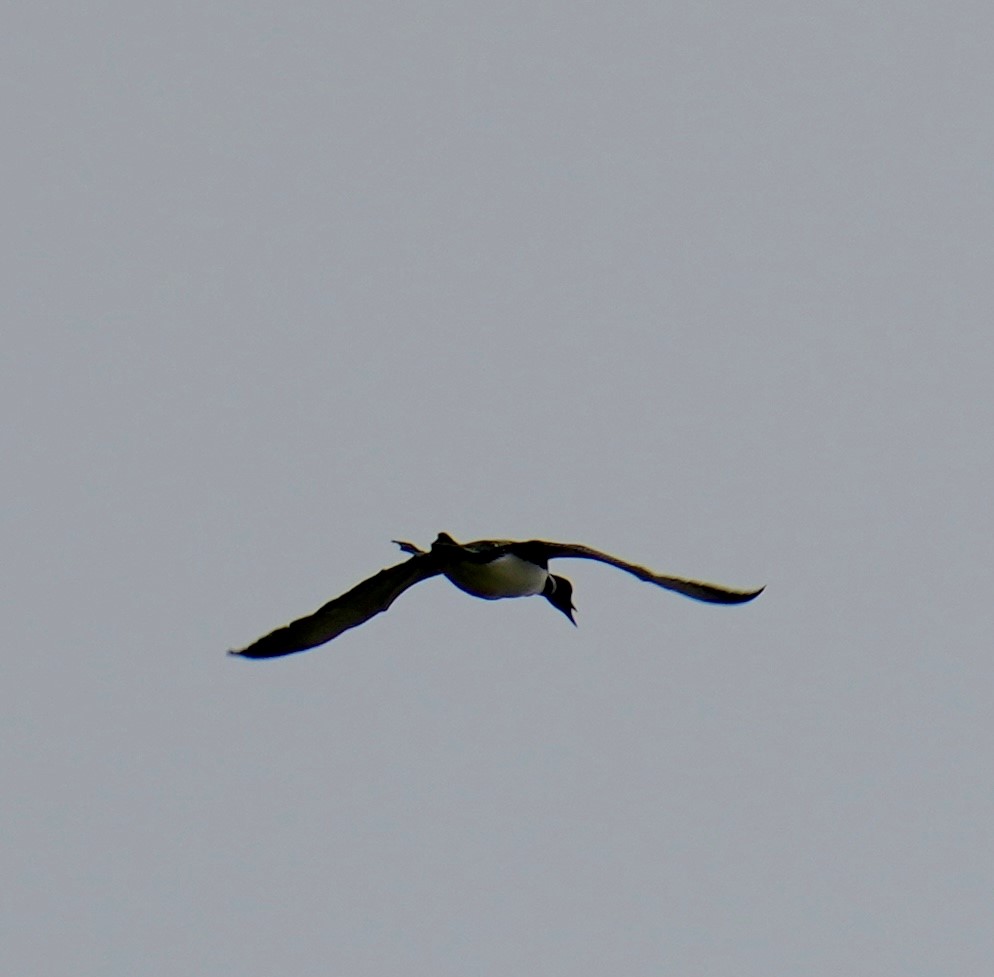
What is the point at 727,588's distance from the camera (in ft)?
53.9

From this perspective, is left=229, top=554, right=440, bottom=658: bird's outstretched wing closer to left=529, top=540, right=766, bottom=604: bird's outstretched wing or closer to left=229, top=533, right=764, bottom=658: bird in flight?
left=229, top=533, right=764, bottom=658: bird in flight

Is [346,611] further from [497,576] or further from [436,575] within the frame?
[497,576]

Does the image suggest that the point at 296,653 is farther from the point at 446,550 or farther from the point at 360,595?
the point at 446,550

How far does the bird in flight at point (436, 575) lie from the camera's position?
17.2m

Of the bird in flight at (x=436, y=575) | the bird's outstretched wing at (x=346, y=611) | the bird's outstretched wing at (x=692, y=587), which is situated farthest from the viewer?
the bird's outstretched wing at (x=346, y=611)

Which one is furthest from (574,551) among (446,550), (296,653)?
(296,653)

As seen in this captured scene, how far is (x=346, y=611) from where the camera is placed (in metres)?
18.0

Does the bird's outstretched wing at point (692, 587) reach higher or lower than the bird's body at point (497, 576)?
lower

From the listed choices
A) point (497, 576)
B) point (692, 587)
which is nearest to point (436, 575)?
point (497, 576)

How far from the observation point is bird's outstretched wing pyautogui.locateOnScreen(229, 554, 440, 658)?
58.1 ft

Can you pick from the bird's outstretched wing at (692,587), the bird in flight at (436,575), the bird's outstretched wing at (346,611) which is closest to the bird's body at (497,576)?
the bird in flight at (436,575)

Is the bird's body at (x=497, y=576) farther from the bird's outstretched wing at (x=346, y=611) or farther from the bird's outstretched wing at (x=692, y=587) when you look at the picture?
the bird's outstretched wing at (x=692, y=587)

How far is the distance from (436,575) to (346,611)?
2.93ft

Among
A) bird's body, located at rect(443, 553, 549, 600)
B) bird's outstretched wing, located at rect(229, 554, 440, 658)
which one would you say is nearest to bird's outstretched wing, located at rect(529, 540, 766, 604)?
bird's body, located at rect(443, 553, 549, 600)
